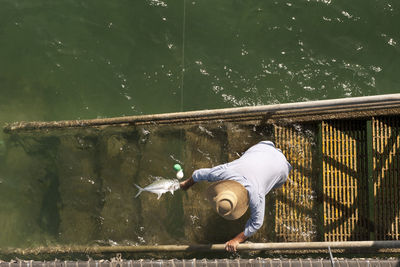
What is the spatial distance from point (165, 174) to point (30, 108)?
353cm

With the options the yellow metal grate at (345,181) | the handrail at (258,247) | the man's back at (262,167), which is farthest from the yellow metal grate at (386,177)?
the man's back at (262,167)

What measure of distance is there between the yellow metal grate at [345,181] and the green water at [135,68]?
4.51 ft

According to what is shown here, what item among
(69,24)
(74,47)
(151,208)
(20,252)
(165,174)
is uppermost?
(69,24)

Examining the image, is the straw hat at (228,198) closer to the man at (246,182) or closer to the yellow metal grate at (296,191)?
the man at (246,182)

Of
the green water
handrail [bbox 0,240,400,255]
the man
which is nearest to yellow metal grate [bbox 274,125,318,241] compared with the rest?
handrail [bbox 0,240,400,255]

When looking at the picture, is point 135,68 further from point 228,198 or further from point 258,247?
point 258,247

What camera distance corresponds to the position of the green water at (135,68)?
Answer: 253 inches

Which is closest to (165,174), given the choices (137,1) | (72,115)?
(72,115)

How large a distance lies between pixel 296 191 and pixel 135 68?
13.2ft

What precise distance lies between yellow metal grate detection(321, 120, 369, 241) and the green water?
1.37 meters

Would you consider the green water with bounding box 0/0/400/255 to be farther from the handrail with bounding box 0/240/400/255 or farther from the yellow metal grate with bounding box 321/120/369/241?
the yellow metal grate with bounding box 321/120/369/241

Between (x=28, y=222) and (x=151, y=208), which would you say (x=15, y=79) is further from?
(x=151, y=208)

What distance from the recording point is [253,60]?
6.62 metres

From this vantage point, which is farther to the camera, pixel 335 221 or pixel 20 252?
pixel 20 252
